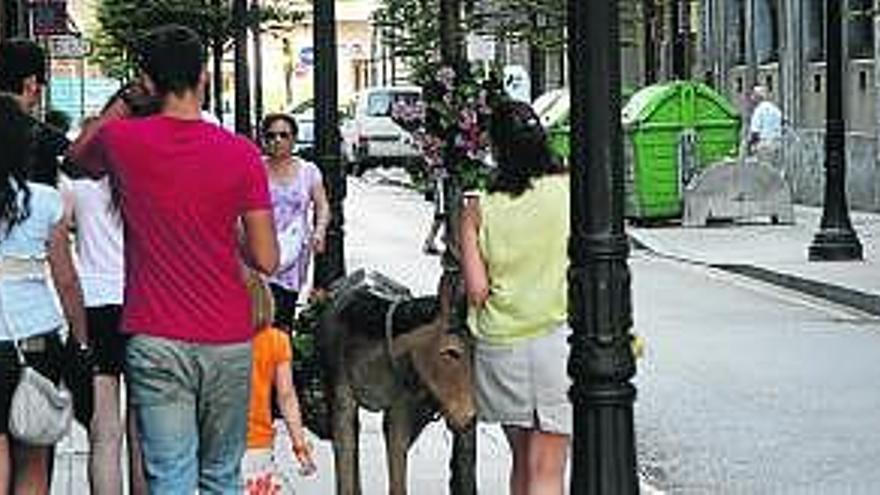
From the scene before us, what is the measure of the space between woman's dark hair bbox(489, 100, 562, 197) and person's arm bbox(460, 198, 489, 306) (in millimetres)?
123

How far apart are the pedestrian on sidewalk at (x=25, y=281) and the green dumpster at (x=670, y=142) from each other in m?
24.2

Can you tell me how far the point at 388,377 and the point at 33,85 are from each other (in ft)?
5.91

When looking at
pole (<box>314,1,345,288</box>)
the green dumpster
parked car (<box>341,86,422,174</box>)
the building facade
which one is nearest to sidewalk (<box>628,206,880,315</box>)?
the green dumpster

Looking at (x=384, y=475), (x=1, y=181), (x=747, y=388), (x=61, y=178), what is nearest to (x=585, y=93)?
(x=1, y=181)

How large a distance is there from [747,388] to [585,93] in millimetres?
8656

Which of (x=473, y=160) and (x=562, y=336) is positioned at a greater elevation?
(x=473, y=160)

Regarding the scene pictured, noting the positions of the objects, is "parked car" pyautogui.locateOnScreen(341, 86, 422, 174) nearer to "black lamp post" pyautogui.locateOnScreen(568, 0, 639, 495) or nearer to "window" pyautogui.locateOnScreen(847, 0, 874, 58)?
"window" pyautogui.locateOnScreen(847, 0, 874, 58)

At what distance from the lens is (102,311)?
8.12 m

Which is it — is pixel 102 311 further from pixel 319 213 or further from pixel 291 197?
pixel 319 213

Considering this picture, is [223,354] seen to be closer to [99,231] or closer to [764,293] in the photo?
[99,231]

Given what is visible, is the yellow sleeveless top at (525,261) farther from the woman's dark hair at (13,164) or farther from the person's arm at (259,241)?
the woman's dark hair at (13,164)

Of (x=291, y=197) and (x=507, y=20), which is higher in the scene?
(x=507, y=20)

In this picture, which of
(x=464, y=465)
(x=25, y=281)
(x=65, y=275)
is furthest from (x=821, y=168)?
(x=25, y=281)

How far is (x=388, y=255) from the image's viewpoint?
2781 cm
